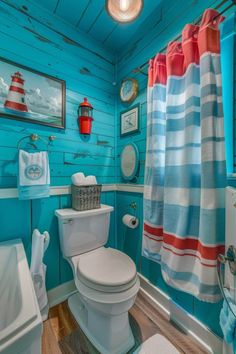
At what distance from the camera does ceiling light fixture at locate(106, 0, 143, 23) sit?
1114 millimetres

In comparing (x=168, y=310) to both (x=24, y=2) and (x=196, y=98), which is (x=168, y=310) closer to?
(x=196, y=98)

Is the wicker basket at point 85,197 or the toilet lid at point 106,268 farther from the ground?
the wicker basket at point 85,197

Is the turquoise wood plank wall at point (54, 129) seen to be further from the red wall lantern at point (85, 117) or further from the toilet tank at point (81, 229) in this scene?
the toilet tank at point (81, 229)

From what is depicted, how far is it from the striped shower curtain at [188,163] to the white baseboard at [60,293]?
0.80 m

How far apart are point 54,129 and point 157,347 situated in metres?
1.74

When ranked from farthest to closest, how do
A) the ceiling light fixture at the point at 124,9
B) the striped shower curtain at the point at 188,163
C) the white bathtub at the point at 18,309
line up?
the ceiling light fixture at the point at 124,9 → the striped shower curtain at the point at 188,163 → the white bathtub at the point at 18,309

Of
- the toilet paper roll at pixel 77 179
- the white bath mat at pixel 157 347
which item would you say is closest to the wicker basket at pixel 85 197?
the toilet paper roll at pixel 77 179

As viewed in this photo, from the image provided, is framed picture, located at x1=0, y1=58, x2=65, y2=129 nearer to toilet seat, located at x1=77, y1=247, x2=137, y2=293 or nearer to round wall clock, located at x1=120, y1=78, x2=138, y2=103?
round wall clock, located at x1=120, y1=78, x2=138, y2=103

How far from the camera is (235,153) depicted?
0.92 meters

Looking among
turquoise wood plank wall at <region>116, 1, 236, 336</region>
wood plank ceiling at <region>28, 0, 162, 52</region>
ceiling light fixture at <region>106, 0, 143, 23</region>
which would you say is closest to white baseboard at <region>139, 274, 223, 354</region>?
turquoise wood plank wall at <region>116, 1, 236, 336</region>

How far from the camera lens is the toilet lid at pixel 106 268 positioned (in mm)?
979

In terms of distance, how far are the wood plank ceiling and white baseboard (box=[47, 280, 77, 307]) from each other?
2.38 metres

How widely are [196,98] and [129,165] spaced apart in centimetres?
83

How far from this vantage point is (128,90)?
164cm
